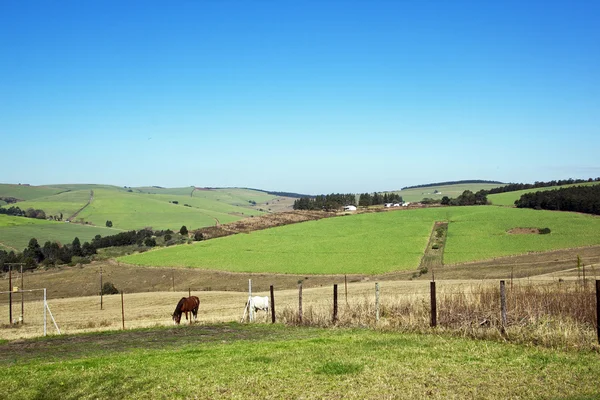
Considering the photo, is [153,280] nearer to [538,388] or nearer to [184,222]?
[538,388]

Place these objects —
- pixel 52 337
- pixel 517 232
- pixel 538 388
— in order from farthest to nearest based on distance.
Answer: pixel 517 232 < pixel 52 337 < pixel 538 388

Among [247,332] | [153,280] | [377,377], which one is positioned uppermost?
[377,377]

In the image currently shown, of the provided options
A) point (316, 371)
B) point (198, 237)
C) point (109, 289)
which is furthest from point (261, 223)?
point (316, 371)

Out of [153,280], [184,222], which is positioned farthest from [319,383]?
[184,222]

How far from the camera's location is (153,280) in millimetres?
66375

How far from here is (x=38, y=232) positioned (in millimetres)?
115312

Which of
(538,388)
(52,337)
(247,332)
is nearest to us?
(538,388)

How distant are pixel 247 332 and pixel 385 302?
588cm

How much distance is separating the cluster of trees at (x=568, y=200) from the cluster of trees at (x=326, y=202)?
186ft

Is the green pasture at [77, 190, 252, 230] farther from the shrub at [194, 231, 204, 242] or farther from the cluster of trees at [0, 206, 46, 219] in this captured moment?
the shrub at [194, 231, 204, 242]

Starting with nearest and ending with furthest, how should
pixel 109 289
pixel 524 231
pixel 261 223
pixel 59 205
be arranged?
1. pixel 109 289
2. pixel 524 231
3. pixel 261 223
4. pixel 59 205

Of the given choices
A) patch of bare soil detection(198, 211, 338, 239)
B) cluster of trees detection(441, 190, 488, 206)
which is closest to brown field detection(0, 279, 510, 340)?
patch of bare soil detection(198, 211, 338, 239)

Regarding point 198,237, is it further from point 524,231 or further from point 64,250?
point 524,231

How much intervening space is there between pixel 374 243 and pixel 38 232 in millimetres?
82077
